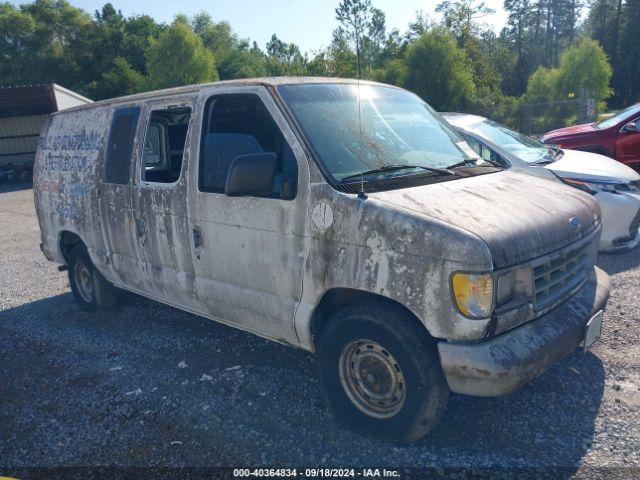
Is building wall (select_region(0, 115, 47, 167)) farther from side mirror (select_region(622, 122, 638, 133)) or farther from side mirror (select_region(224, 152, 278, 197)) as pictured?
side mirror (select_region(224, 152, 278, 197))

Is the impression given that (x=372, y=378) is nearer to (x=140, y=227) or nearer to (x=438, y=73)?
(x=140, y=227)

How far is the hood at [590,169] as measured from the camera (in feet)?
21.1

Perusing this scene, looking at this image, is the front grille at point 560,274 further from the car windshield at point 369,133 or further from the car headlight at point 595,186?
the car headlight at point 595,186

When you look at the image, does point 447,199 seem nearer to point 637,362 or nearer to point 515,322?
point 515,322

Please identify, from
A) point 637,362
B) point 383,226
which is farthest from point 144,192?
point 637,362

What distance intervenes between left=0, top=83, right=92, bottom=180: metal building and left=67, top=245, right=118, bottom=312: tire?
16.8 metres

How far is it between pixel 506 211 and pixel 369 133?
3.58ft

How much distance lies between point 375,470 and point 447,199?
63.1 inches

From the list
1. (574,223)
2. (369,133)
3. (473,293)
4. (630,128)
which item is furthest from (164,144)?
(630,128)

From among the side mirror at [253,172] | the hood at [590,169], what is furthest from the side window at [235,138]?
the hood at [590,169]

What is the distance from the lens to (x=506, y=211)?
10.1 feet

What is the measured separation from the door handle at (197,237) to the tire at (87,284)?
211cm

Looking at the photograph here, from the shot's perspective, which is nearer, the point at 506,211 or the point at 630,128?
the point at 506,211

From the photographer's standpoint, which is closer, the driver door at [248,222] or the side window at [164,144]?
the driver door at [248,222]
